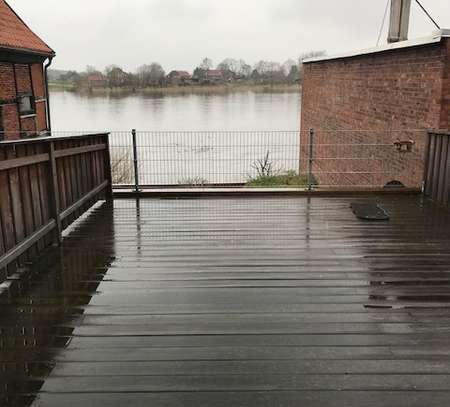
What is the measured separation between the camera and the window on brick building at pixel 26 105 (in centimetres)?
1499

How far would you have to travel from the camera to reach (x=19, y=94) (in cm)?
1498

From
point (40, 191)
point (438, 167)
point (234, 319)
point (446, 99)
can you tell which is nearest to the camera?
point (234, 319)

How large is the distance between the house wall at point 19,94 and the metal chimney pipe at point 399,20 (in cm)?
1034

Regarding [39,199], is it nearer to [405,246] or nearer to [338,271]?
[338,271]

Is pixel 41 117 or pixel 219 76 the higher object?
pixel 219 76

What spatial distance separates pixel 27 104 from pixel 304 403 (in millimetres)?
15229

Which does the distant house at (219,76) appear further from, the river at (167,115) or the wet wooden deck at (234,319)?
the wet wooden deck at (234,319)

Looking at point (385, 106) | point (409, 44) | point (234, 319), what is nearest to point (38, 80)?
point (385, 106)

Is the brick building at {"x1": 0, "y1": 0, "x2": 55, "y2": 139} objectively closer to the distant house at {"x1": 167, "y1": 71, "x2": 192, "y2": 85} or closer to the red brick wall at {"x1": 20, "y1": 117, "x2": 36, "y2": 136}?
the red brick wall at {"x1": 20, "y1": 117, "x2": 36, "y2": 136}

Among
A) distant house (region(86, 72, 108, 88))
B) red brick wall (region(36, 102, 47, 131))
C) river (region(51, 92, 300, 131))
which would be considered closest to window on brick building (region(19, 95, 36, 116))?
red brick wall (region(36, 102, 47, 131))

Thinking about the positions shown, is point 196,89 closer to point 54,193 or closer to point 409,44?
point 409,44

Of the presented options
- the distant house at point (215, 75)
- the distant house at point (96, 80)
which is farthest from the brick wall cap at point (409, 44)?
the distant house at point (215, 75)

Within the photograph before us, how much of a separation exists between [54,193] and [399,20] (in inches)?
292

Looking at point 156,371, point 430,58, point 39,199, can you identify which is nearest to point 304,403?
point 156,371
